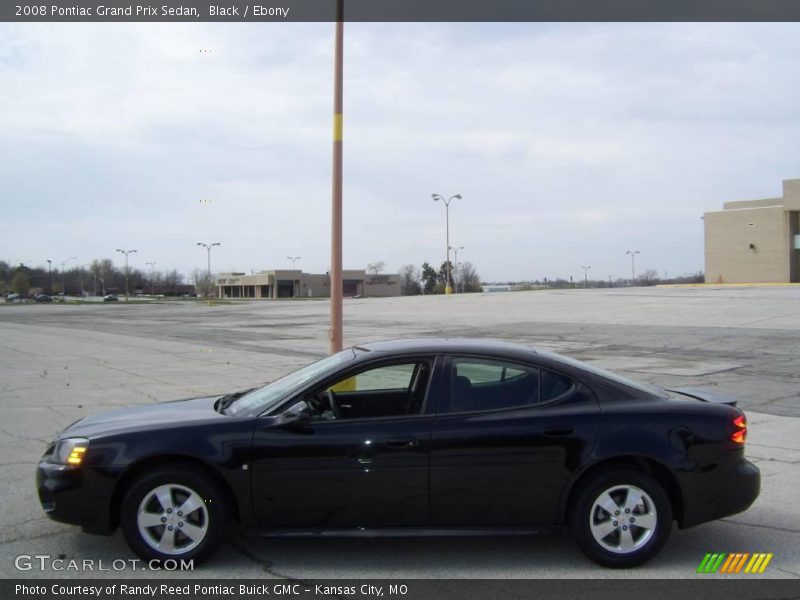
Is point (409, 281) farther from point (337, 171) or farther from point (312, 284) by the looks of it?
point (337, 171)

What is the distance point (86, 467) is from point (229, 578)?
1.14 metres

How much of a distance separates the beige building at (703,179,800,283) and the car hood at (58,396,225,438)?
2610 inches

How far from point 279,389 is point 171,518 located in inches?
44.1

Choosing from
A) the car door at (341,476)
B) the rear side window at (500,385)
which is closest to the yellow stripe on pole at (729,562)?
the rear side window at (500,385)

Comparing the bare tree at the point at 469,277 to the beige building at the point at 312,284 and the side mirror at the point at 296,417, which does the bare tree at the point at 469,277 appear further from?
the side mirror at the point at 296,417

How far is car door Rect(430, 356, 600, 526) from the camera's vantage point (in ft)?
14.4

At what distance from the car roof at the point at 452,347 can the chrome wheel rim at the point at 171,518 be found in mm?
1557

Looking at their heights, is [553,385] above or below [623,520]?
above

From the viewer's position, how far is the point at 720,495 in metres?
4.54

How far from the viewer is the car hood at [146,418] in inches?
181

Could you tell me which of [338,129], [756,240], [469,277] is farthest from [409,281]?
[338,129]

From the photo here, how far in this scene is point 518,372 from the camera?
15.5 ft
